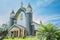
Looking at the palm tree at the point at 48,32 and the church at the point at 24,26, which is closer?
the palm tree at the point at 48,32

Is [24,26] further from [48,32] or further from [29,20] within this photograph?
[48,32]

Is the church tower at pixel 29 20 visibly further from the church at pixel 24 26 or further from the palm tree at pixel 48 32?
the palm tree at pixel 48 32

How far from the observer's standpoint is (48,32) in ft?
43.6

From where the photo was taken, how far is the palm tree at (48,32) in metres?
13.1

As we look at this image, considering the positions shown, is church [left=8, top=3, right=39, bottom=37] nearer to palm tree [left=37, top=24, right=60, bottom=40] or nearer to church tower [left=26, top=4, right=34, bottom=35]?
church tower [left=26, top=4, right=34, bottom=35]

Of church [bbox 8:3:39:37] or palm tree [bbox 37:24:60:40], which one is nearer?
palm tree [bbox 37:24:60:40]

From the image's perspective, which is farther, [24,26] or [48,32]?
[24,26]

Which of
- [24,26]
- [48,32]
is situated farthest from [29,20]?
[48,32]

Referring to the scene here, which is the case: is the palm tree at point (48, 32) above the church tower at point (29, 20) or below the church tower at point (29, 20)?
below

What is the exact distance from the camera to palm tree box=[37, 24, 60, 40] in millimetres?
13094

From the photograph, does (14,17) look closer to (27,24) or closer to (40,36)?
(27,24)

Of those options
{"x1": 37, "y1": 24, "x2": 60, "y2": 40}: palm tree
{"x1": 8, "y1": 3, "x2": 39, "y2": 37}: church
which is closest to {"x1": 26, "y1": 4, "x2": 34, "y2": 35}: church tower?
{"x1": 8, "y1": 3, "x2": 39, "y2": 37}: church

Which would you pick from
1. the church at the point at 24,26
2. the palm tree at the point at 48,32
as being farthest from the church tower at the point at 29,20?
the palm tree at the point at 48,32

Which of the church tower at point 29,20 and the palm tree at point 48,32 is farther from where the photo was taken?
the church tower at point 29,20
